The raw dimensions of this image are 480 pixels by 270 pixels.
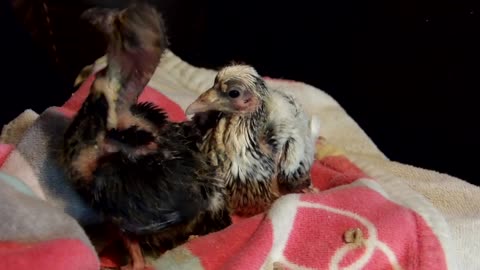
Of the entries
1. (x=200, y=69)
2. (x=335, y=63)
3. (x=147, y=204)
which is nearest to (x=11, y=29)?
(x=200, y=69)

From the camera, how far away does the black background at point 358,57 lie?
141 cm

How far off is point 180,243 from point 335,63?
2.33 feet

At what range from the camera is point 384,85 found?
4.91ft

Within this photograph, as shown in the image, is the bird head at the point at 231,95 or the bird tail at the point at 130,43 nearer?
the bird tail at the point at 130,43

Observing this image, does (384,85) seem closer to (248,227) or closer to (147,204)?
(248,227)

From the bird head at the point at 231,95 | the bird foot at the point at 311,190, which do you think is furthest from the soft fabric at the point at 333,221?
the bird head at the point at 231,95

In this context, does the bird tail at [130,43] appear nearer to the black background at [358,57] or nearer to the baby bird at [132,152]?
the baby bird at [132,152]

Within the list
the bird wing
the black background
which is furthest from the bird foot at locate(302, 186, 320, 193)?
the black background

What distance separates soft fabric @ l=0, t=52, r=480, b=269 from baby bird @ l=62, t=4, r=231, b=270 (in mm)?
64

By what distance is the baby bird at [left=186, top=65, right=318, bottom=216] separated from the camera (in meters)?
1.04

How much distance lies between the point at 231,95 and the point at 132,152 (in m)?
0.19

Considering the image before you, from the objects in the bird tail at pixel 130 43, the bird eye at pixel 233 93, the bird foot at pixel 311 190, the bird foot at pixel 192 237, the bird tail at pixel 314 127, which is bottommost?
the bird foot at pixel 192 237

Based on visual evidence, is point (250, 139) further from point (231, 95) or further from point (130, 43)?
point (130, 43)

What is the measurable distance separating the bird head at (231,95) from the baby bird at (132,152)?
0.27 feet
